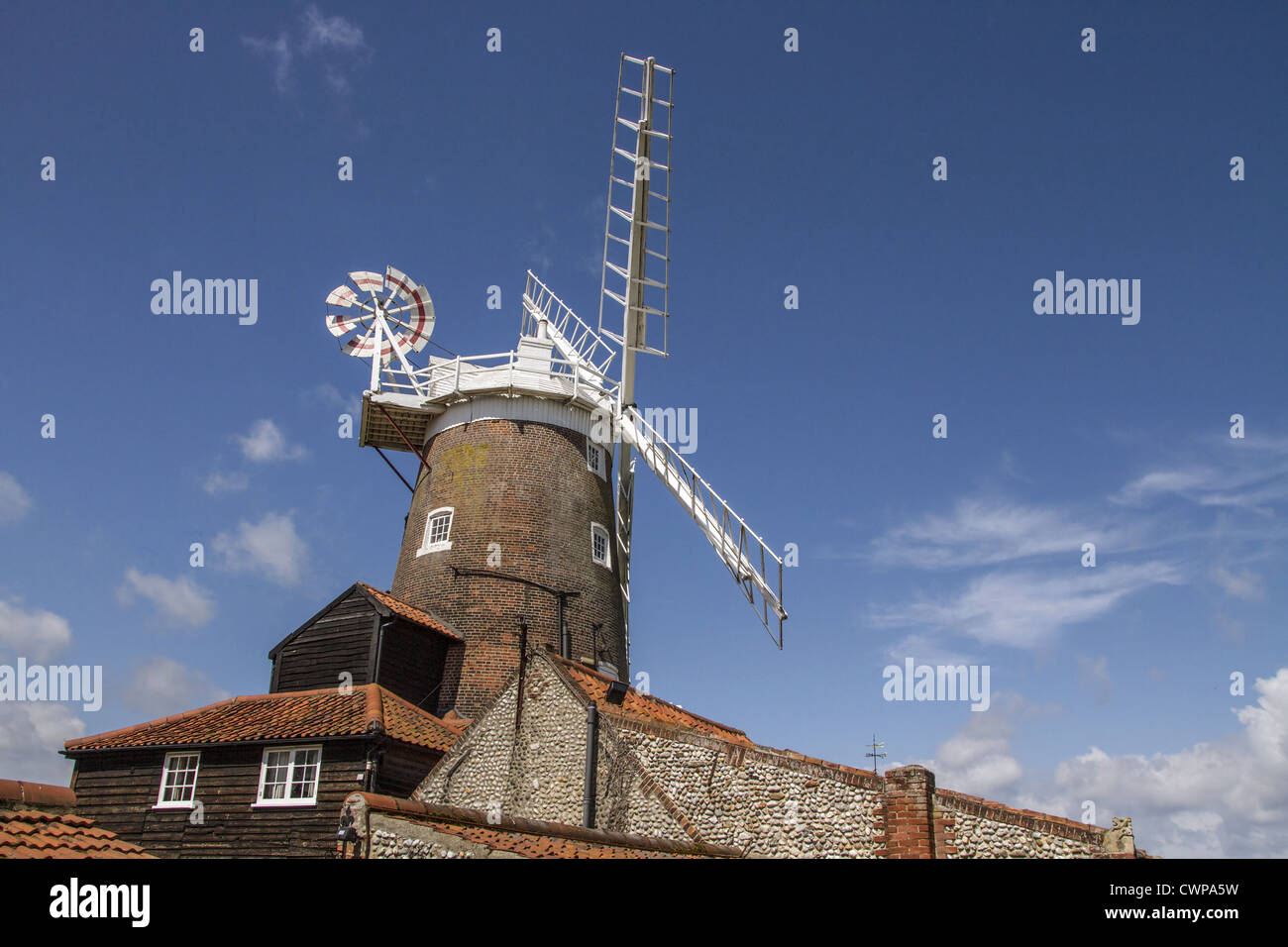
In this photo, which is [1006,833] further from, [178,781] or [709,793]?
[178,781]

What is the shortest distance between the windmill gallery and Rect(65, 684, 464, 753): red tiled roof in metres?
0.08

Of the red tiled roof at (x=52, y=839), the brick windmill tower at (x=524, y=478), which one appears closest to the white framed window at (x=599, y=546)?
the brick windmill tower at (x=524, y=478)

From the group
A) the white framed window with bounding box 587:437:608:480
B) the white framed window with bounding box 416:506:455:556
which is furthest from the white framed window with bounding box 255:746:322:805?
the white framed window with bounding box 587:437:608:480

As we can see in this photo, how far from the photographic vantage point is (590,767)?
17.7 metres

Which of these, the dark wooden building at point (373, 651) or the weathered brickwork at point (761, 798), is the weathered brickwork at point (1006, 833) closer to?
the weathered brickwork at point (761, 798)

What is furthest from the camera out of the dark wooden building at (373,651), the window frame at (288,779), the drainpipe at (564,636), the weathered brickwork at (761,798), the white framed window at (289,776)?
the drainpipe at (564,636)

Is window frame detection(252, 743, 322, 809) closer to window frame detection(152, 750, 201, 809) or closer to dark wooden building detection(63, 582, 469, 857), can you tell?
dark wooden building detection(63, 582, 469, 857)

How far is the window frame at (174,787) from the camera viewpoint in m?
20.7

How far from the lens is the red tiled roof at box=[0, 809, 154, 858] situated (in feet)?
33.5

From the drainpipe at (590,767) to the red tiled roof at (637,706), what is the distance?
41 centimetres
